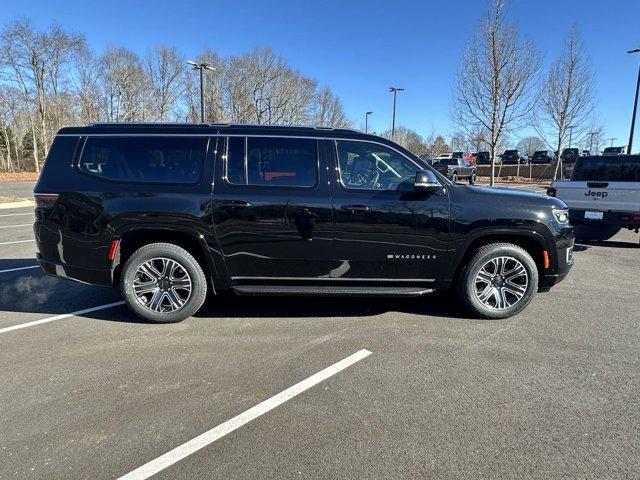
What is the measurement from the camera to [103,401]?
120 inches

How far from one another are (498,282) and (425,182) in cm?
144

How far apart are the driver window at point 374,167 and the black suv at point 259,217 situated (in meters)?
0.01

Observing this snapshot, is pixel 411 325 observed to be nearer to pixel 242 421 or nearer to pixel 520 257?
pixel 520 257

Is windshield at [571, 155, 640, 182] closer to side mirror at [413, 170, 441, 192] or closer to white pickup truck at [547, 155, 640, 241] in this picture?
white pickup truck at [547, 155, 640, 241]

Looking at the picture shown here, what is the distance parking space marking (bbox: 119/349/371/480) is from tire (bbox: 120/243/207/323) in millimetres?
1739

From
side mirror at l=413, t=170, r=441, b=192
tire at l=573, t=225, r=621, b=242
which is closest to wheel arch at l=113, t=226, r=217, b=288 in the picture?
side mirror at l=413, t=170, r=441, b=192

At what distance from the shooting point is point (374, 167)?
14.6 feet

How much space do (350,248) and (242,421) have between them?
2096 millimetres

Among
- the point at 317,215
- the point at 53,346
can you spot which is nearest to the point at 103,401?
the point at 53,346

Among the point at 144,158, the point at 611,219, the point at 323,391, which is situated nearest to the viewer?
the point at 323,391

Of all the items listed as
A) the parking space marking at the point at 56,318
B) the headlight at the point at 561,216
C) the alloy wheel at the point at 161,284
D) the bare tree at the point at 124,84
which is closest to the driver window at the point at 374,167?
the headlight at the point at 561,216

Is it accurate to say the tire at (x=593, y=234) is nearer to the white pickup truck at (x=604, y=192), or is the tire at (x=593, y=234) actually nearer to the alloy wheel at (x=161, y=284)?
the white pickup truck at (x=604, y=192)

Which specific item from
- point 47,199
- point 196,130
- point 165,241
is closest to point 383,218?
point 196,130

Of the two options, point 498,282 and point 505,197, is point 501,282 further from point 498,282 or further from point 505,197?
point 505,197
